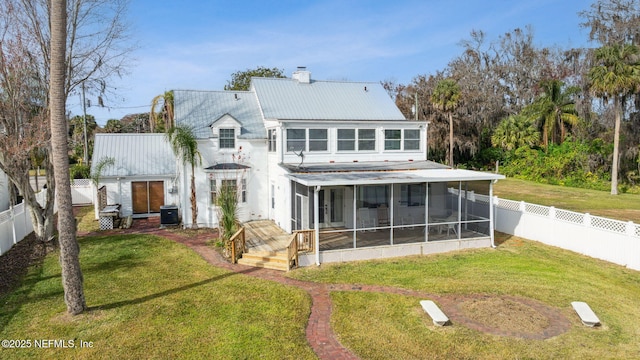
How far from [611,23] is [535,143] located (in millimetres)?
11103

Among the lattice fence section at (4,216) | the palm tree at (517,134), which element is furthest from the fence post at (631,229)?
the palm tree at (517,134)

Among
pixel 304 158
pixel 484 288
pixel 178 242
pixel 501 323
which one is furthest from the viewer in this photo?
pixel 304 158

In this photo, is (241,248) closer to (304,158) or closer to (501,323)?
(304,158)

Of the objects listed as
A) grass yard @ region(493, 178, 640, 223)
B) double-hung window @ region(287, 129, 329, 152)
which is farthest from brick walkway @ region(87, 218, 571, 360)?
grass yard @ region(493, 178, 640, 223)

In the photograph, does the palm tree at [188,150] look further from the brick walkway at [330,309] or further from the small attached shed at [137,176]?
the brick walkway at [330,309]

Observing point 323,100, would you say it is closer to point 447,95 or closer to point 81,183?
point 447,95

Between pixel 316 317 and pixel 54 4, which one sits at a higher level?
pixel 54 4

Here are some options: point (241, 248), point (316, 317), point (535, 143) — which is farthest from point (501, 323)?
point (535, 143)

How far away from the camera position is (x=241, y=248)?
1413 centimetres

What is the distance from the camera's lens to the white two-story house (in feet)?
48.5

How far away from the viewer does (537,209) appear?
16.9 m

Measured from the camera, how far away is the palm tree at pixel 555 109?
115ft

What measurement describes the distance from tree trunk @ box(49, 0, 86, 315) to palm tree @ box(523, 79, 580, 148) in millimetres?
36347

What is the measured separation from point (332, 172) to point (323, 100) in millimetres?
7552
